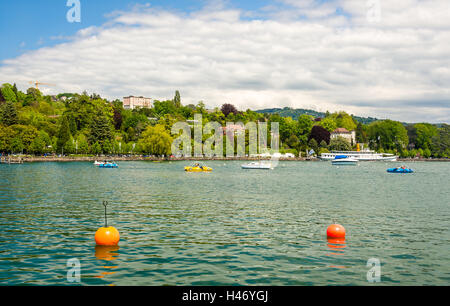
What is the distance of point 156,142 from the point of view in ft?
467

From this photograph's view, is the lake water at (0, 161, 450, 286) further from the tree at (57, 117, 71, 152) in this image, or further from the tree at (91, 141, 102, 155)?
the tree at (91, 141, 102, 155)

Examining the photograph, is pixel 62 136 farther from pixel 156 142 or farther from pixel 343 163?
pixel 343 163

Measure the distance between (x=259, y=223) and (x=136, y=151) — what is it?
499 feet

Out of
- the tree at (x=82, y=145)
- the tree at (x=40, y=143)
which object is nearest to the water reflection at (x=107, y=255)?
the tree at (x=40, y=143)

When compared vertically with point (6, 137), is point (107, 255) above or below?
below

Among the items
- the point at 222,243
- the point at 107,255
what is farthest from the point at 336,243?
the point at 107,255

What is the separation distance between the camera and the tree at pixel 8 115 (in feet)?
502

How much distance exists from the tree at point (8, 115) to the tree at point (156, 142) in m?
52.5

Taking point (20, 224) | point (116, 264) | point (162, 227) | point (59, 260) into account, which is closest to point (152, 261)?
point (116, 264)

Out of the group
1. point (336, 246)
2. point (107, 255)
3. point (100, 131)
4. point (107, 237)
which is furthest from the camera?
point (100, 131)

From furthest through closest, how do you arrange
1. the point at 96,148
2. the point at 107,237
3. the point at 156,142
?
1. the point at 96,148
2. the point at 156,142
3. the point at 107,237

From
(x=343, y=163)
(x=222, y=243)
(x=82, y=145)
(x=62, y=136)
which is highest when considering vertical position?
(x=62, y=136)

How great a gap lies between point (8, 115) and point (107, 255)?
514ft

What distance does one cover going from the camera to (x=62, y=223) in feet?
87.2
